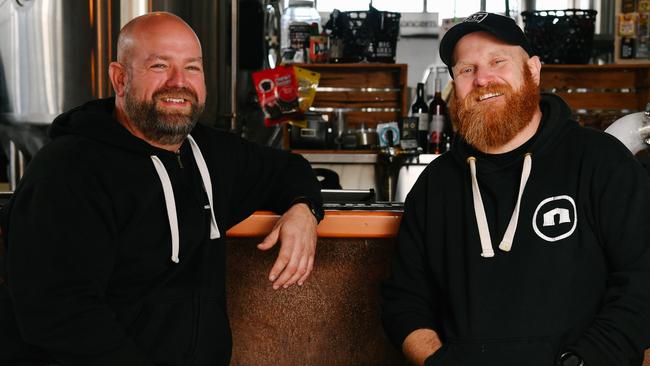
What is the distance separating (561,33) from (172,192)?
3309 millimetres

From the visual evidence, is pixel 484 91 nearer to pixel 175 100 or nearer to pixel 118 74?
pixel 175 100

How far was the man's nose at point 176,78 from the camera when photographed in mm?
1609

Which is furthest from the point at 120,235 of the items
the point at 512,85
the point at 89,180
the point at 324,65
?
the point at 324,65

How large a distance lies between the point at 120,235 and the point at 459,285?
2.15ft

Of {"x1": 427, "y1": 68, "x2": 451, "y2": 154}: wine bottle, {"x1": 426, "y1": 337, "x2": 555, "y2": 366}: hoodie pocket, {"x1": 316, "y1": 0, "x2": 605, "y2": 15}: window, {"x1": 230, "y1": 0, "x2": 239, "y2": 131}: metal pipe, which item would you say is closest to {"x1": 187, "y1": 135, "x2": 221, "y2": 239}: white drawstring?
{"x1": 426, "y1": 337, "x2": 555, "y2": 366}: hoodie pocket

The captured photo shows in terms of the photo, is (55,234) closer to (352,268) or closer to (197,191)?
(197,191)

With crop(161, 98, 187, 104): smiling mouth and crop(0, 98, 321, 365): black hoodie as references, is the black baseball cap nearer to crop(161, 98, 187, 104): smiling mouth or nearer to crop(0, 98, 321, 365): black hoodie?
crop(0, 98, 321, 365): black hoodie

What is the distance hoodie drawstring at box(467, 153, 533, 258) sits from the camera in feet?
4.95

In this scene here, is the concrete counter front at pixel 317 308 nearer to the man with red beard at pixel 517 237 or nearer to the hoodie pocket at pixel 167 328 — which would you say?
the man with red beard at pixel 517 237

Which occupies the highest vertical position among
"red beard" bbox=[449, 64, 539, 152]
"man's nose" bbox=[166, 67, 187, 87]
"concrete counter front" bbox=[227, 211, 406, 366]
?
"man's nose" bbox=[166, 67, 187, 87]

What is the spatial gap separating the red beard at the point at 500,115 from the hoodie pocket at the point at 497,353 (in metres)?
0.40

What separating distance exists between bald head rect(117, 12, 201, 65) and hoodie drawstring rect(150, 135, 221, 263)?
222mm

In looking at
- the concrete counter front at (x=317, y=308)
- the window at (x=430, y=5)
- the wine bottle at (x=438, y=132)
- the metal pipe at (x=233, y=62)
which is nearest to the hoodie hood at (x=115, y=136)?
the concrete counter front at (x=317, y=308)

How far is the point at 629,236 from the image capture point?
145cm
